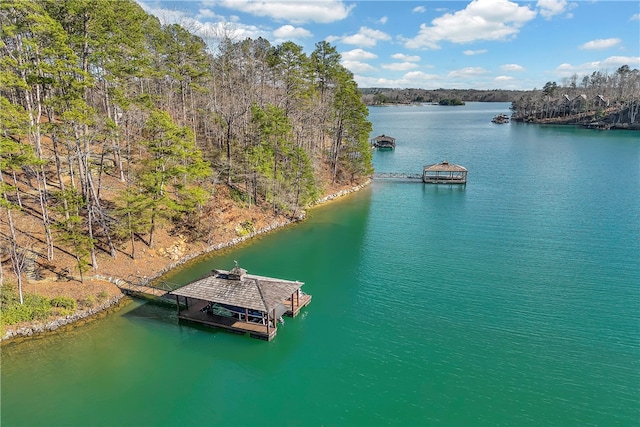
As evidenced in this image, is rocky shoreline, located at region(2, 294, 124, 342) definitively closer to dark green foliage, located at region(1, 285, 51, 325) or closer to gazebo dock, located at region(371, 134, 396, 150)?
dark green foliage, located at region(1, 285, 51, 325)

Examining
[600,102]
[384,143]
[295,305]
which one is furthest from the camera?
[600,102]

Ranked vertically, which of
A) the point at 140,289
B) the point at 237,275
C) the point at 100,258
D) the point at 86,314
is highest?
the point at 237,275

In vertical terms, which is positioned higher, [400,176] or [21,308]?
[400,176]

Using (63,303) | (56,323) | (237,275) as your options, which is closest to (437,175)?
(237,275)

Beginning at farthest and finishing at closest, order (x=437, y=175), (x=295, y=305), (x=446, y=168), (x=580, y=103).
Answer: (x=580, y=103)
(x=437, y=175)
(x=446, y=168)
(x=295, y=305)

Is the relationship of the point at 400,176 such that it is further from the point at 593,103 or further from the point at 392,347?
the point at 593,103

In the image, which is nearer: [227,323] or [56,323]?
[56,323]
